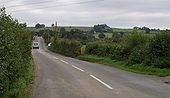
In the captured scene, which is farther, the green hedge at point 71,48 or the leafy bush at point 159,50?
the green hedge at point 71,48

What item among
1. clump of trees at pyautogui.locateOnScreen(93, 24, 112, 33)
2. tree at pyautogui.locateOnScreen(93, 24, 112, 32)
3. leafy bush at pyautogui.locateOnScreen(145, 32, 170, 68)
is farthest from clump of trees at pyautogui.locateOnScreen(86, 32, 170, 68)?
tree at pyautogui.locateOnScreen(93, 24, 112, 32)

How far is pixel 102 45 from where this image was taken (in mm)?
49906

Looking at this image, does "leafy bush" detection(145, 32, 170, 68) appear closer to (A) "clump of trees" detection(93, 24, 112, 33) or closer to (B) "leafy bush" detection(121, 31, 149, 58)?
(B) "leafy bush" detection(121, 31, 149, 58)

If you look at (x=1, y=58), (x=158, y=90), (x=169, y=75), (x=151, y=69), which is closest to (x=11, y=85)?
(x=1, y=58)

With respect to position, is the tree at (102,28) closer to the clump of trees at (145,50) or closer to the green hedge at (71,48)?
the green hedge at (71,48)

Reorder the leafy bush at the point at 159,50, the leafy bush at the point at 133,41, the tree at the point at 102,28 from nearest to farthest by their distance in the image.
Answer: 1. the leafy bush at the point at 159,50
2. the leafy bush at the point at 133,41
3. the tree at the point at 102,28

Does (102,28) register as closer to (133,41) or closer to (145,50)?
(133,41)

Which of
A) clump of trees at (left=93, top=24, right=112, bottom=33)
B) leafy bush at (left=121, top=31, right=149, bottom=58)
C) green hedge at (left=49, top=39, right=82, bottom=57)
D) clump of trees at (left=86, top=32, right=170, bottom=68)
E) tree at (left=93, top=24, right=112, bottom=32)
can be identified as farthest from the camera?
tree at (left=93, top=24, right=112, bottom=32)

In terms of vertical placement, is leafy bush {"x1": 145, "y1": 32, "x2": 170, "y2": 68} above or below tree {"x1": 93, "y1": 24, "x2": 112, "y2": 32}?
above

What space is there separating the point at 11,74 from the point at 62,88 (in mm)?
5210

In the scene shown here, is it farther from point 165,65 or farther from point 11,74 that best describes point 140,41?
point 11,74

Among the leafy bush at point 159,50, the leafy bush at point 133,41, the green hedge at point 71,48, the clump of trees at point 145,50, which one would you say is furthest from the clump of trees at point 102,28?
the leafy bush at point 159,50

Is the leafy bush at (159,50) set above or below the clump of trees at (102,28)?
above

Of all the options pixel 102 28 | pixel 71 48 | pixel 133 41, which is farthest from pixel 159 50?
pixel 102 28
